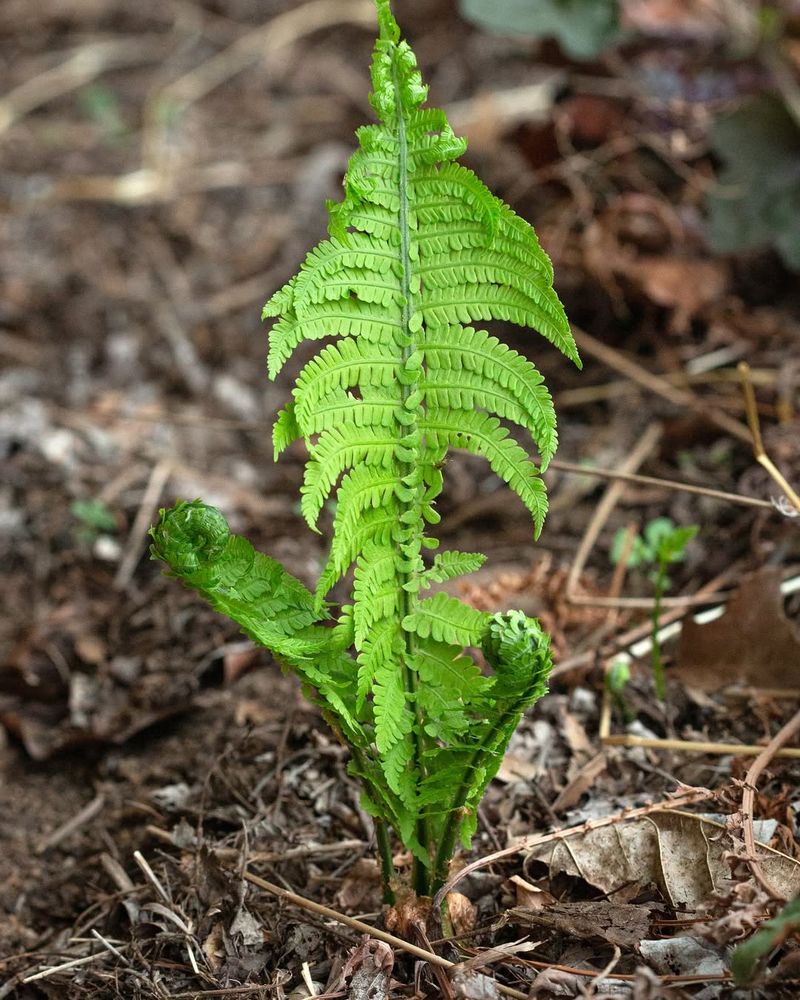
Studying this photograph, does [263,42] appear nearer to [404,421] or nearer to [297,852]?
[404,421]

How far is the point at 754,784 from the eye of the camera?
1815 millimetres

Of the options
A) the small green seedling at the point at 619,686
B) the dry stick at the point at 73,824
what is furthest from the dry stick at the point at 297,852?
the small green seedling at the point at 619,686

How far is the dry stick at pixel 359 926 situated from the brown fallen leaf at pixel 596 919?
115 mm

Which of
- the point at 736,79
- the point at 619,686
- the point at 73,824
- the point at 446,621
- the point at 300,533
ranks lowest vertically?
the point at 73,824

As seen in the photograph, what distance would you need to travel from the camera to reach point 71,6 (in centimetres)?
544

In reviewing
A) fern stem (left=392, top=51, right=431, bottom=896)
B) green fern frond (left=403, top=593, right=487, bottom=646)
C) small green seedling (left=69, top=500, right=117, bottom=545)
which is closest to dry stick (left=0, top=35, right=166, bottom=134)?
small green seedling (left=69, top=500, right=117, bottom=545)

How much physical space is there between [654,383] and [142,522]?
1.58 meters

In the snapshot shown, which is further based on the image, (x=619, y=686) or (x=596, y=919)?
(x=619, y=686)

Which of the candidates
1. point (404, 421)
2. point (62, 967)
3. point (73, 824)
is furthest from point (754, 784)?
point (73, 824)

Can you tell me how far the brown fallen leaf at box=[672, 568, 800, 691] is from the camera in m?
2.12

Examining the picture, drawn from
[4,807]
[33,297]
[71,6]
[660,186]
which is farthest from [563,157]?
[71,6]

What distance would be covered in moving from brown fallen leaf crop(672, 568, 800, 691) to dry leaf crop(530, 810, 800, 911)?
48 cm

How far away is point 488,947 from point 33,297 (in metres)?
3.05

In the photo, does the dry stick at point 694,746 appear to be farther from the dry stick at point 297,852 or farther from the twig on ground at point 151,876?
the twig on ground at point 151,876
